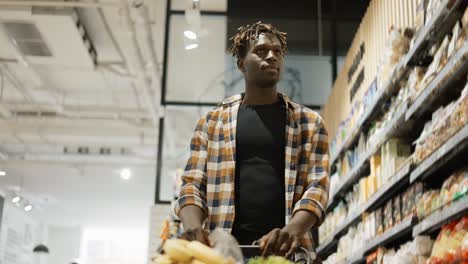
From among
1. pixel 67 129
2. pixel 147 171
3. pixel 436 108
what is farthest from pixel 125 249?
pixel 436 108

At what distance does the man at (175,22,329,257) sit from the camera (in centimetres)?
208

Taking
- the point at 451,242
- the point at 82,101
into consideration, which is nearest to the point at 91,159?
the point at 82,101

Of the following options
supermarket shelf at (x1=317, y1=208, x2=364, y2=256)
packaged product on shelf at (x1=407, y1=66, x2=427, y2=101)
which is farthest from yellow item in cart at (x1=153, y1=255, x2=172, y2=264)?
supermarket shelf at (x1=317, y1=208, x2=364, y2=256)

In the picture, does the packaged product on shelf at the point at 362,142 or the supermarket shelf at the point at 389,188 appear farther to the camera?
the packaged product on shelf at the point at 362,142

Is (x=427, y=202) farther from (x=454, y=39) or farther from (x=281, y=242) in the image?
(x=281, y=242)

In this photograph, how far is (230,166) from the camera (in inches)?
85.6

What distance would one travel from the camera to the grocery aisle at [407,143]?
2773 mm

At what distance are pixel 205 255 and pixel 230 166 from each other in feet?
2.79

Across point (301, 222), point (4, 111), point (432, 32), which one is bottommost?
point (301, 222)

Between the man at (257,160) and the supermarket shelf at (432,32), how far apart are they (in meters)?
0.98

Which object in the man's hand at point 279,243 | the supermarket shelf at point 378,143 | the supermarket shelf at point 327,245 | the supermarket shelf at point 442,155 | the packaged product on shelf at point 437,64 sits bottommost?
the man's hand at point 279,243

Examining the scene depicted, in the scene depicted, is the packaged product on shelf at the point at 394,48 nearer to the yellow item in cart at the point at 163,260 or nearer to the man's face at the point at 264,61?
the man's face at the point at 264,61

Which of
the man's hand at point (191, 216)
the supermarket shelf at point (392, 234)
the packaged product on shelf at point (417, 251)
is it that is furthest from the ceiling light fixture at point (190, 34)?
the man's hand at point (191, 216)

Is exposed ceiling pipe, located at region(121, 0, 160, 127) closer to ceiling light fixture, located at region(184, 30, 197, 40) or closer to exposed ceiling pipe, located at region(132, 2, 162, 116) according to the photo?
exposed ceiling pipe, located at region(132, 2, 162, 116)
